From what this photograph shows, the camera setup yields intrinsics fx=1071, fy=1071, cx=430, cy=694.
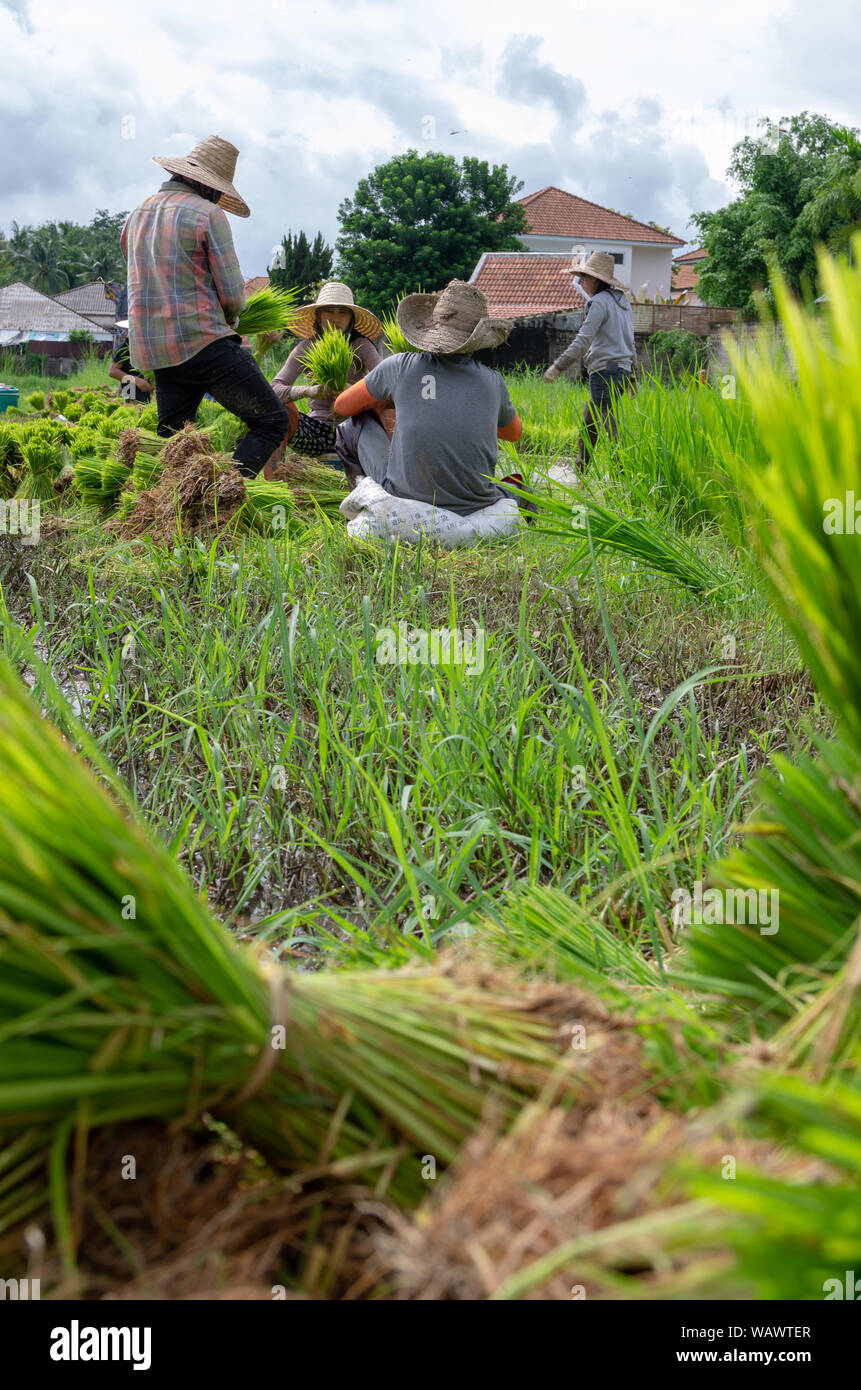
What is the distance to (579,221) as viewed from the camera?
56.8 m

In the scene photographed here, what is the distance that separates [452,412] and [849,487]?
422 cm

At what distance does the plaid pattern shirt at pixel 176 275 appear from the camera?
15.6 feet

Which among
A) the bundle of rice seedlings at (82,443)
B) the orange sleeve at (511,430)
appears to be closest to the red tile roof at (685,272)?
the bundle of rice seedlings at (82,443)

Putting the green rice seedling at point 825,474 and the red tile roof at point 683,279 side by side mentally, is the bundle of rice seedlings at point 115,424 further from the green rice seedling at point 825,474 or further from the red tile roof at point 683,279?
the red tile roof at point 683,279

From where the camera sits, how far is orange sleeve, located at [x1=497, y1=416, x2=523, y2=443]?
520 cm

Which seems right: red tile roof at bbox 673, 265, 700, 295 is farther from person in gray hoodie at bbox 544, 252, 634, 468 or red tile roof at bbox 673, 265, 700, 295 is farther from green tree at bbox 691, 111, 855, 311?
person in gray hoodie at bbox 544, 252, 634, 468

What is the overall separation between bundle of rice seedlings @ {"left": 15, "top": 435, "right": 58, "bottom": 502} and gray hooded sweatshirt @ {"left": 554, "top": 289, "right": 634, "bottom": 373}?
3.56 m

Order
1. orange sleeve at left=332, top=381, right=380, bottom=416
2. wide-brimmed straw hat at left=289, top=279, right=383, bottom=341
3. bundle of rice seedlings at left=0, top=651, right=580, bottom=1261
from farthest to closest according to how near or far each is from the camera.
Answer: wide-brimmed straw hat at left=289, top=279, right=383, bottom=341, orange sleeve at left=332, top=381, right=380, bottom=416, bundle of rice seedlings at left=0, top=651, right=580, bottom=1261

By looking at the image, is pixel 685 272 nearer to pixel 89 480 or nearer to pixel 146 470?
pixel 89 480

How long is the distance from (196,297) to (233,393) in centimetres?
45

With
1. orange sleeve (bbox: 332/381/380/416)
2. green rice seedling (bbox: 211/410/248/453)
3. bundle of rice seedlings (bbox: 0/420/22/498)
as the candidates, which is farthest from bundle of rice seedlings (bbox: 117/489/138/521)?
bundle of rice seedlings (bbox: 0/420/22/498)

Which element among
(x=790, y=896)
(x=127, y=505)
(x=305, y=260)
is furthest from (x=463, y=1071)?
(x=305, y=260)

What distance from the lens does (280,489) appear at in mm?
4820

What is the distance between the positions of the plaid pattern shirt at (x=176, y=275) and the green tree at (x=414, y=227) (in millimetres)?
40738
